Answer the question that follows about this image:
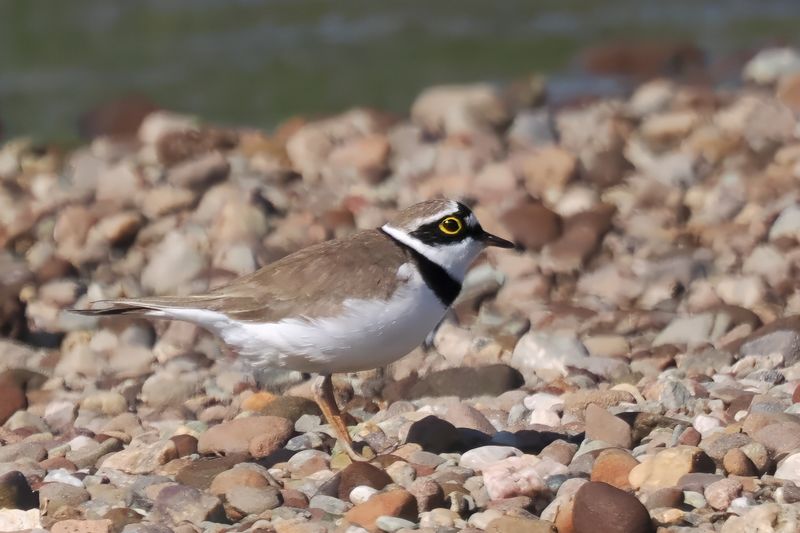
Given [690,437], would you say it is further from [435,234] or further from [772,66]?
[772,66]

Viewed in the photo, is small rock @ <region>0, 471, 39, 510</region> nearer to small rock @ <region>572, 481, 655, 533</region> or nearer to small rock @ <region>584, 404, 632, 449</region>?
small rock @ <region>572, 481, 655, 533</region>

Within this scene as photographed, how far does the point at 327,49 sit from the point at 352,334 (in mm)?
12662

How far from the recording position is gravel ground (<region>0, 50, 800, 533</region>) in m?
5.14

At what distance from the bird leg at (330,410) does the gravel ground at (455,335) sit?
10 cm

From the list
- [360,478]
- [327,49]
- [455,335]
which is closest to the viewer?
[360,478]

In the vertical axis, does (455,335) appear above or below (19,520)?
below

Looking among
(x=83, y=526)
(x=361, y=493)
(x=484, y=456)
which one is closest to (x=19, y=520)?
(x=83, y=526)

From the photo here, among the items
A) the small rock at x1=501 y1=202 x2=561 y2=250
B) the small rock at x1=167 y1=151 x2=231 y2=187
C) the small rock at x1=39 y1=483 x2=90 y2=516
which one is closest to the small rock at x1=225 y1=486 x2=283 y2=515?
the small rock at x1=39 y1=483 x2=90 y2=516

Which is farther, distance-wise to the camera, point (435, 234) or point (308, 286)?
point (435, 234)

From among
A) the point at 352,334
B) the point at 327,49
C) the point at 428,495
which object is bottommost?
the point at 327,49

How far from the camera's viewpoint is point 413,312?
18.5 feet

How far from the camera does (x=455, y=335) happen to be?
7301 mm

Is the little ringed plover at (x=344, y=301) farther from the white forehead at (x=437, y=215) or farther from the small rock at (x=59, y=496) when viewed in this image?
the small rock at (x=59, y=496)

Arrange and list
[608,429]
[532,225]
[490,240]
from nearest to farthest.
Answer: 1. [608,429]
2. [490,240]
3. [532,225]
